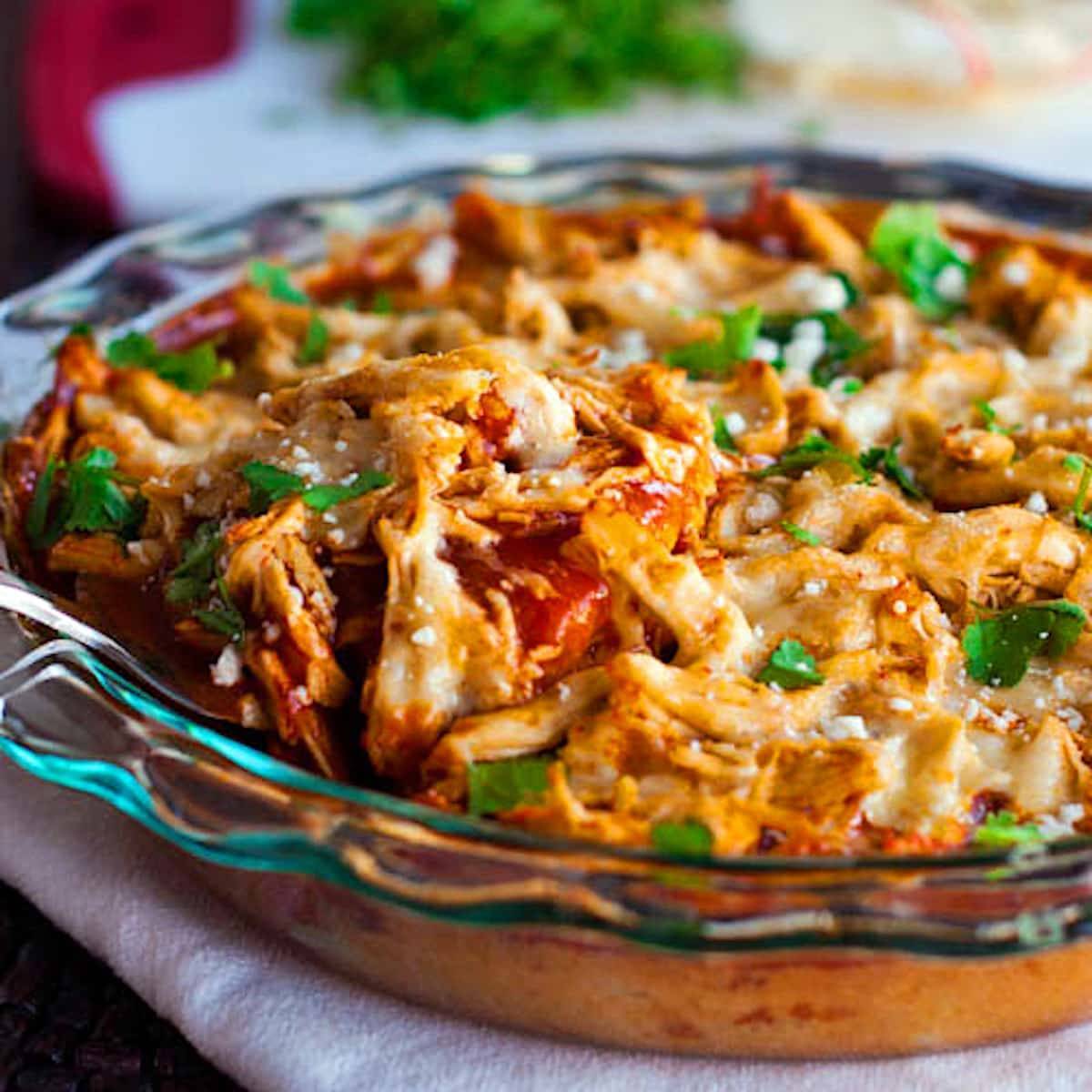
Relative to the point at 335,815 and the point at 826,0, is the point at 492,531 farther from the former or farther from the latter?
the point at 826,0

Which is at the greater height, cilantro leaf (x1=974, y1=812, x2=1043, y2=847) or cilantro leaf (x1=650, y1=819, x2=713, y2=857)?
cilantro leaf (x1=650, y1=819, x2=713, y2=857)

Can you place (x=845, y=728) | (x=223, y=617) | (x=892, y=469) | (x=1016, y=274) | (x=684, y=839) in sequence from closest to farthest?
(x=684, y=839), (x=845, y=728), (x=223, y=617), (x=892, y=469), (x=1016, y=274)

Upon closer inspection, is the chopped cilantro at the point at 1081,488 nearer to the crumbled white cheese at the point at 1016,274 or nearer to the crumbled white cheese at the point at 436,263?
the crumbled white cheese at the point at 1016,274

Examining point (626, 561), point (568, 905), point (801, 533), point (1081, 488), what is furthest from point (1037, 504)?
point (568, 905)

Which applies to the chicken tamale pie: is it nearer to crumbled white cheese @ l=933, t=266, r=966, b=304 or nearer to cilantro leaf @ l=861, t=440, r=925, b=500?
cilantro leaf @ l=861, t=440, r=925, b=500

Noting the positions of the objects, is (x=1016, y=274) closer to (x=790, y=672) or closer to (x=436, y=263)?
(x=436, y=263)

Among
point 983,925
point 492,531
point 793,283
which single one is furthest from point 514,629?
point 793,283

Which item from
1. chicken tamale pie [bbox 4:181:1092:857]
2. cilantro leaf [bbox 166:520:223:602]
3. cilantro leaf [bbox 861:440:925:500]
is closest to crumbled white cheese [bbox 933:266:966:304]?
chicken tamale pie [bbox 4:181:1092:857]
